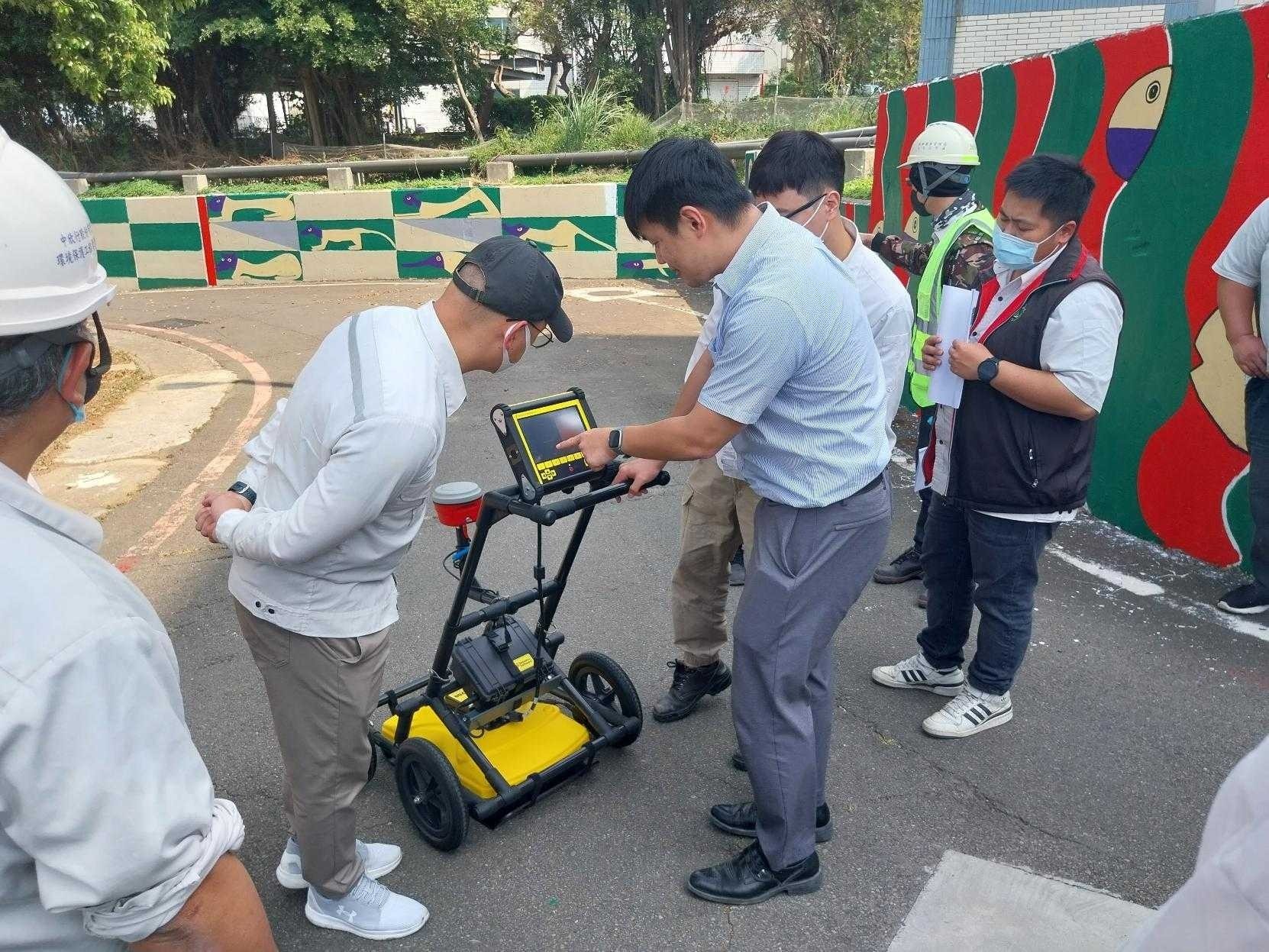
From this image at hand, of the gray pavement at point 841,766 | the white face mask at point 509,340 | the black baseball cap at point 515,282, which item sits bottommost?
the gray pavement at point 841,766

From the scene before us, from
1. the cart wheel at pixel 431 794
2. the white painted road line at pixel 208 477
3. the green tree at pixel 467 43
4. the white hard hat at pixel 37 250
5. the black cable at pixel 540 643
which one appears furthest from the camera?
the green tree at pixel 467 43

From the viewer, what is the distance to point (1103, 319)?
3.02 meters

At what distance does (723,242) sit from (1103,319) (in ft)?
4.87

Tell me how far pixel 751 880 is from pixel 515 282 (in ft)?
5.98

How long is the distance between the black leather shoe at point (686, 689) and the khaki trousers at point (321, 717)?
137 centimetres

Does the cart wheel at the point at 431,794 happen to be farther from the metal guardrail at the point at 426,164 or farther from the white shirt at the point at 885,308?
the metal guardrail at the point at 426,164

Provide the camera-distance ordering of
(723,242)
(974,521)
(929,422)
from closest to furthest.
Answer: (723,242)
(974,521)
(929,422)

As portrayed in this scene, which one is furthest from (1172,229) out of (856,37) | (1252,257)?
(856,37)

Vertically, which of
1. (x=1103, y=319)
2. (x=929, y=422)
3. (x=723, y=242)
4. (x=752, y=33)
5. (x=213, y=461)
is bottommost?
(x=213, y=461)

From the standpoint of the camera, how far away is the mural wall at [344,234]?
1432 cm

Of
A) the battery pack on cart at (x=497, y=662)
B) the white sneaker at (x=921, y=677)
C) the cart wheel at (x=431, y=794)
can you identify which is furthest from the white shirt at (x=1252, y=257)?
the cart wheel at (x=431, y=794)

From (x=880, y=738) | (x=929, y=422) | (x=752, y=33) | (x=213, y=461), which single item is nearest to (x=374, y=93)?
(x=752, y=33)

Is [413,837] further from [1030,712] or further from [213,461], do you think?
[213,461]

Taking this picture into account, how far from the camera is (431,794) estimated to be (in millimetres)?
2910
